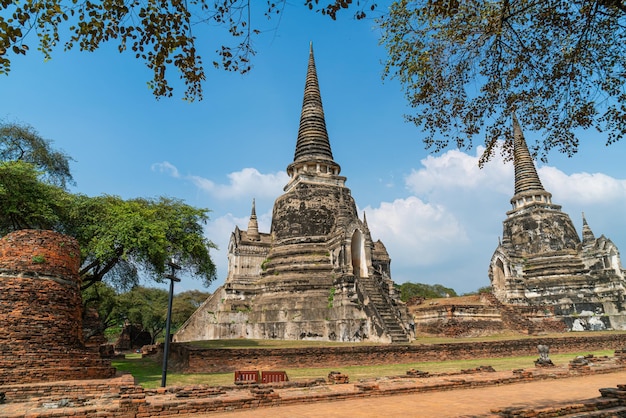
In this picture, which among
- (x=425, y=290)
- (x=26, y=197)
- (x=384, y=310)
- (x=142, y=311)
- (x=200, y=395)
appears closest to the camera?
(x=200, y=395)

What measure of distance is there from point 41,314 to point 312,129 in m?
21.2

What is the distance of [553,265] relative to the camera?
32406 millimetres

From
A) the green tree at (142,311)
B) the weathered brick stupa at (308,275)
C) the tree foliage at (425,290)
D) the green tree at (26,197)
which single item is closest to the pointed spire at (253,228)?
the weathered brick stupa at (308,275)

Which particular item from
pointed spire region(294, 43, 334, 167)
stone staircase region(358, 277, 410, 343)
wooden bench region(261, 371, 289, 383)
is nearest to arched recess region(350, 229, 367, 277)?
stone staircase region(358, 277, 410, 343)

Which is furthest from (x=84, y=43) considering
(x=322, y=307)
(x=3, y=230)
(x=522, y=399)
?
(x=322, y=307)

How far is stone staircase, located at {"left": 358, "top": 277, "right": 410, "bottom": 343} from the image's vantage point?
59.9 feet

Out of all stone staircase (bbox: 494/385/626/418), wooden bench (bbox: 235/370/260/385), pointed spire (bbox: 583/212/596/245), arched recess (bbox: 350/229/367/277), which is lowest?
stone staircase (bbox: 494/385/626/418)

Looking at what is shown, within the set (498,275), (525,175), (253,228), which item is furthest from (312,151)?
(525,175)

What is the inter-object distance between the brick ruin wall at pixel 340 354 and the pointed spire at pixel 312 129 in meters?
14.7

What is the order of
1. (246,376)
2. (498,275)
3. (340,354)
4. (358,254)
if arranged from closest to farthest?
1. (246,376)
2. (340,354)
3. (358,254)
4. (498,275)

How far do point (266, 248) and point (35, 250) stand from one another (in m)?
16.9

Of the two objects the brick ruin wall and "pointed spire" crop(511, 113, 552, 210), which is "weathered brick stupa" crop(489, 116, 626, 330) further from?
the brick ruin wall

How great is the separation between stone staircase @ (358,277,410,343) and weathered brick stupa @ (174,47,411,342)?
5 cm

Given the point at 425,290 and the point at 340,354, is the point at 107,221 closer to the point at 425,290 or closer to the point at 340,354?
the point at 340,354
